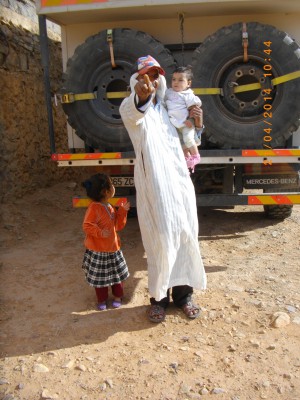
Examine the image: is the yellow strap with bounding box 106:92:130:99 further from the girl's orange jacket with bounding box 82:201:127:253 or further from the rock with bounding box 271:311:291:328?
the rock with bounding box 271:311:291:328

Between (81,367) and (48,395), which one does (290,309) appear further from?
(48,395)

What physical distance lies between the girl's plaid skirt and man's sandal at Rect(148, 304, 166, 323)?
0.31 metres

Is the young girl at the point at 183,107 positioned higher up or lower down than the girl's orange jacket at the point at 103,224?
higher up

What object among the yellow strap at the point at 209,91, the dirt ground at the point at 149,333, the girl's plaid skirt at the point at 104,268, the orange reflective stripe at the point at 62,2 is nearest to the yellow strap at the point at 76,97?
the yellow strap at the point at 209,91

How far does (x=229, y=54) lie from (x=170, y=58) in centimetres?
49

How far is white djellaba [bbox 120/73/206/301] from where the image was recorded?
2400 mm

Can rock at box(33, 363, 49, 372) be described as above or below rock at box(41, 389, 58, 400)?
above

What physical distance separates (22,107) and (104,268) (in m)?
3.33

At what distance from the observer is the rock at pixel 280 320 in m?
2.52

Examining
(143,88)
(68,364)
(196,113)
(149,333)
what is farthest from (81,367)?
(196,113)

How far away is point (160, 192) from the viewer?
2410 mm

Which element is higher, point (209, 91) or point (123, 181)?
point (209, 91)

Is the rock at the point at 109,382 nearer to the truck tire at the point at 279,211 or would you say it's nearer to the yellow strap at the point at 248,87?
the yellow strap at the point at 248,87

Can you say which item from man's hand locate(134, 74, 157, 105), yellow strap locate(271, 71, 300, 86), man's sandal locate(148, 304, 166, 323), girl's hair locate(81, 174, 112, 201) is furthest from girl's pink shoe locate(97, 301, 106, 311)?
yellow strap locate(271, 71, 300, 86)
